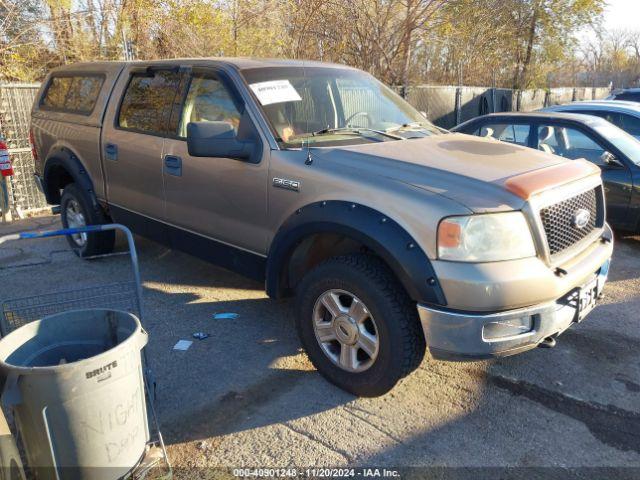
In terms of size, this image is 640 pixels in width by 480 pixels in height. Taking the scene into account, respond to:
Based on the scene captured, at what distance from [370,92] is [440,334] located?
2.48 meters

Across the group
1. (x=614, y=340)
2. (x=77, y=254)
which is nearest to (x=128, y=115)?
(x=77, y=254)

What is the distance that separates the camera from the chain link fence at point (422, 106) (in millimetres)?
8078

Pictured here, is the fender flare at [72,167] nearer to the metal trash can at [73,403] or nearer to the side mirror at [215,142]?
the side mirror at [215,142]

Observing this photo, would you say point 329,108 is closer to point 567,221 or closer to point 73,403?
point 567,221

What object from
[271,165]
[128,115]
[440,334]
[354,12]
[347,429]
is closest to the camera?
[440,334]

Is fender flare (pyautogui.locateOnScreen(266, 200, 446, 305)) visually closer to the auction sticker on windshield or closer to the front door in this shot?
the front door

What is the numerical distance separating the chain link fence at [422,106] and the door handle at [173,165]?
1.64 metres

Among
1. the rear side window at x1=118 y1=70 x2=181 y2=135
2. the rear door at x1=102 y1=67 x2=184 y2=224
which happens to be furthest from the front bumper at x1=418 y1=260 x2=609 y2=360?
the rear side window at x1=118 y1=70 x2=181 y2=135

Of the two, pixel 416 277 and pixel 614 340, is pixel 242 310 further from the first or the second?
pixel 614 340

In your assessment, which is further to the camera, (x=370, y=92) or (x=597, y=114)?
(x=597, y=114)

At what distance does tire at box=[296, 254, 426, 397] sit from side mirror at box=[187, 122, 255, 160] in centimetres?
98

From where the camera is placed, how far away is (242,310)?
4602 millimetres

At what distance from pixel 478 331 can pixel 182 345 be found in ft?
7.29

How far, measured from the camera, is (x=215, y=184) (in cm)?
399
